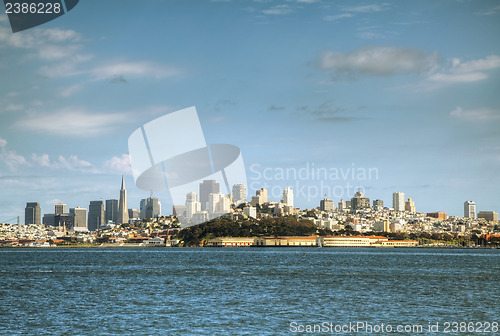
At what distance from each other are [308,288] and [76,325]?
790 inches

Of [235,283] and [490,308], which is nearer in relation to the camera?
[490,308]

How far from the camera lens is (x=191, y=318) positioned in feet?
94.1

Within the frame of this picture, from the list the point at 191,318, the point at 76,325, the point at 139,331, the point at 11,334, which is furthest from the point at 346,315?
the point at 11,334

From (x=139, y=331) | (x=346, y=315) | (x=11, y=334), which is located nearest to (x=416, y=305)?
(x=346, y=315)

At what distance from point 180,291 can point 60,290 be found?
8.14 metres

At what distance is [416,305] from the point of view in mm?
33938

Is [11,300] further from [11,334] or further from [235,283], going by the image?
[235,283]

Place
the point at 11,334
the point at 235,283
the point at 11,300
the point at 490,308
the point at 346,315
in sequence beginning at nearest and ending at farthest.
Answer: the point at 11,334 < the point at 346,315 < the point at 490,308 < the point at 11,300 < the point at 235,283

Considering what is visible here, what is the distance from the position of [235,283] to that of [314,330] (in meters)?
21.7

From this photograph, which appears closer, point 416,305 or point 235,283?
point 416,305

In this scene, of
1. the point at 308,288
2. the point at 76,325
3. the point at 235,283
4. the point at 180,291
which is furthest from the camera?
the point at 235,283

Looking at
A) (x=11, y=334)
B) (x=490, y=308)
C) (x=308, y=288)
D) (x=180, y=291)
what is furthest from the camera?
(x=308, y=288)

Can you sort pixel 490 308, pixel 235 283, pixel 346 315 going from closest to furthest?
pixel 346 315, pixel 490 308, pixel 235 283

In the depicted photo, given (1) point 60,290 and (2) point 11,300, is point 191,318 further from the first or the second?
(1) point 60,290
